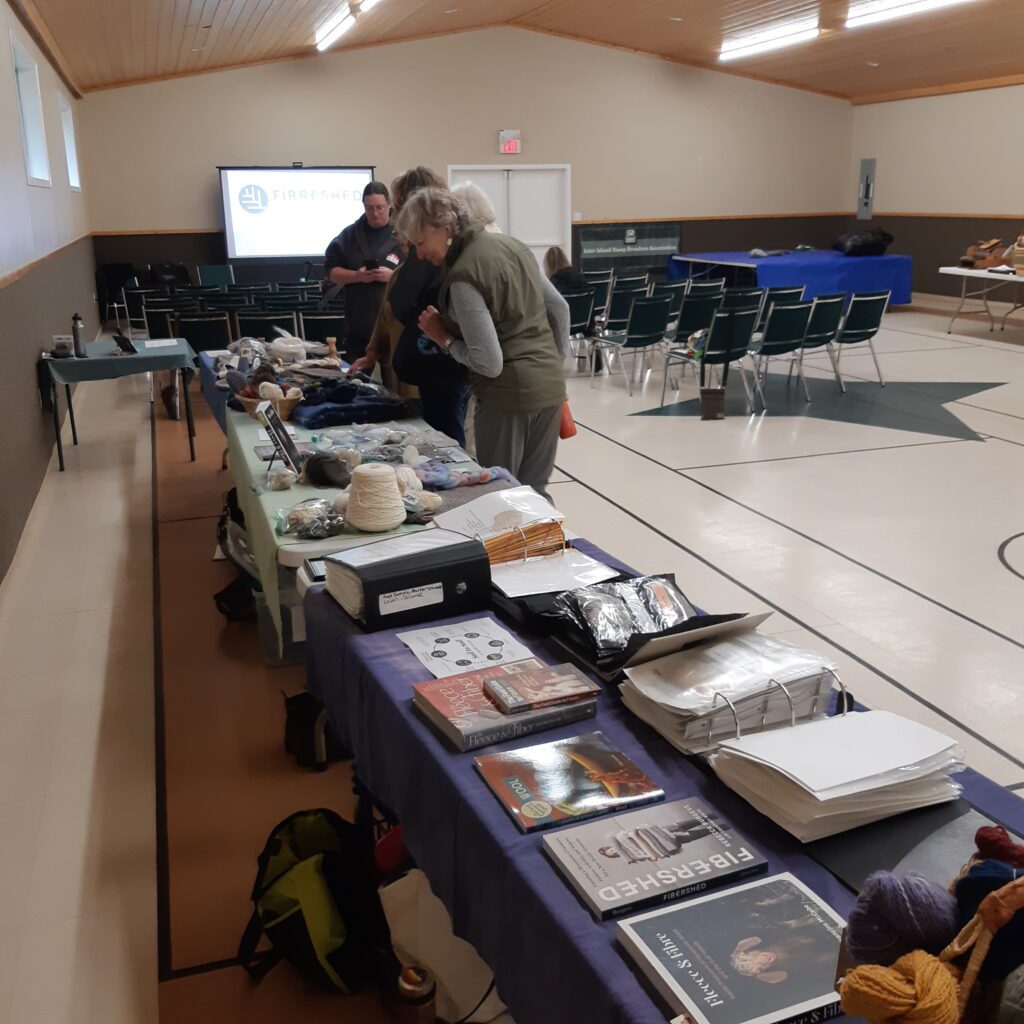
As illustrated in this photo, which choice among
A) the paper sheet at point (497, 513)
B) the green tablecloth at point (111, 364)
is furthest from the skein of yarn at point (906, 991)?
the green tablecloth at point (111, 364)

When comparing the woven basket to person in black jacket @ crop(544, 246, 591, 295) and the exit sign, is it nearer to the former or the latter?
person in black jacket @ crop(544, 246, 591, 295)

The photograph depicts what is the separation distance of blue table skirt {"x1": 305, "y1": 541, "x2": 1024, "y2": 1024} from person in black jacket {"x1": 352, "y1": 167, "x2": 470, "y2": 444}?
6.28 feet

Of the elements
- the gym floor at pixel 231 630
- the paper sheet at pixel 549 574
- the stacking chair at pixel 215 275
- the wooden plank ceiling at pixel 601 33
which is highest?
the wooden plank ceiling at pixel 601 33

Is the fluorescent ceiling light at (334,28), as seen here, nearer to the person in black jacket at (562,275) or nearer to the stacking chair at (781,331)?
the person in black jacket at (562,275)

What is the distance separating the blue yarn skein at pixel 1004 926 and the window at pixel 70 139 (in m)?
12.0

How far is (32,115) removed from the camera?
8430mm

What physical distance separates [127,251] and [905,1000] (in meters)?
15.0

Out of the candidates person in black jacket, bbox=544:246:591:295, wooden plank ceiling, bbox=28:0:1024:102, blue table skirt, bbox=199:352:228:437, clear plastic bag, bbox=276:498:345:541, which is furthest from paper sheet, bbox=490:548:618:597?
wooden plank ceiling, bbox=28:0:1024:102

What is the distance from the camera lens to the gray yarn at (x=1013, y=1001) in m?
0.81

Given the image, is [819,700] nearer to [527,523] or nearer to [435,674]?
[435,674]

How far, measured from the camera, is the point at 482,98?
1489 cm

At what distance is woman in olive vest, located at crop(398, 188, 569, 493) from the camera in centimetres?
325

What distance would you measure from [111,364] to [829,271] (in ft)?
33.0

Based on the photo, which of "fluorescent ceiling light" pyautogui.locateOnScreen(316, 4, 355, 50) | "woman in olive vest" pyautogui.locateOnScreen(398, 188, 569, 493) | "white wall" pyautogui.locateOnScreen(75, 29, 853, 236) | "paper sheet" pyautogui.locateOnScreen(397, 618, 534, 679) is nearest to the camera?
"paper sheet" pyautogui.locateOnScreen(397, 618, 534, 679)
